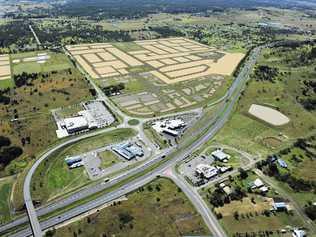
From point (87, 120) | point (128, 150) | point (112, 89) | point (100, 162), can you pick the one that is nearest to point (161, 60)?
point (112, 89)

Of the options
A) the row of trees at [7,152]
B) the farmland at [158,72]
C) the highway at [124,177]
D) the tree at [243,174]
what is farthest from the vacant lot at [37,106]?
the tree at [243,174]

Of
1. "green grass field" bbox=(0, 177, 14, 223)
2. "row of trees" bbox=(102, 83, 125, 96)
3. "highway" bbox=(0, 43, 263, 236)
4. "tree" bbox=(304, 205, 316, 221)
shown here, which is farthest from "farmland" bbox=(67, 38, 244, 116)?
"tree" bbox=(304, 205, 316, 221)

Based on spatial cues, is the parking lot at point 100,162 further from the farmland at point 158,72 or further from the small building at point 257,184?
the small building at point 257,184

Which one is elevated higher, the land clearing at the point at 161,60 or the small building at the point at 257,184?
the land clearing at the point at 161,60

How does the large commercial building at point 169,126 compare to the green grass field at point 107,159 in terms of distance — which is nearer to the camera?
the green grass field at point 107,159

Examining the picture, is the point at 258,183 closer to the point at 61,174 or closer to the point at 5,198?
the point at 61,174
